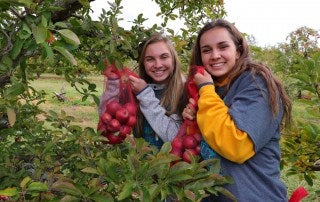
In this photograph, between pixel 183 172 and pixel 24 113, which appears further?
pixel 24 113

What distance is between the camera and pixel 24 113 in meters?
2.15

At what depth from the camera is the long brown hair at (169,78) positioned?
1909mm

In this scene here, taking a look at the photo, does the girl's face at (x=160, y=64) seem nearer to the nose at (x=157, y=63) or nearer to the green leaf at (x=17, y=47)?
the nose at (x=157, y=63)

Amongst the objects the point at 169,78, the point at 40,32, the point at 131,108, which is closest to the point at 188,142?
the point at 131,108

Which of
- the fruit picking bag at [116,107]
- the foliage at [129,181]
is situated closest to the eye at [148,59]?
the fruit picking bag at [116,107]

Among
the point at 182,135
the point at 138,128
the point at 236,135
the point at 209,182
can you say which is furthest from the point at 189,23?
the point at 209,182

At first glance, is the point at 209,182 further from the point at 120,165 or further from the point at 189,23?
the point at 189,23

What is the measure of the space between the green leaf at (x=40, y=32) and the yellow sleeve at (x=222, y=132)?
648 millimetres

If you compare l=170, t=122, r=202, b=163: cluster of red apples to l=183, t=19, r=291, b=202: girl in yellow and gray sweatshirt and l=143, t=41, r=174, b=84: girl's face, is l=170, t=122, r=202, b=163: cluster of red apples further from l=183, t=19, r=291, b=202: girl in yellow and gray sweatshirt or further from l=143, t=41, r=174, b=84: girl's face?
l=143, t=41, r=174, b=84: girl's face

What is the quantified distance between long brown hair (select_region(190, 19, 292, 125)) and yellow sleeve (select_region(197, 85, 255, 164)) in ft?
0.55

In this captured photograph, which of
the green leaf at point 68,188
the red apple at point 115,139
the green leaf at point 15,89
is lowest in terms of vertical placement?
the red apple at point 115,139

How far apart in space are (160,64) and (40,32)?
1.05 m

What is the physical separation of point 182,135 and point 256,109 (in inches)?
13.2

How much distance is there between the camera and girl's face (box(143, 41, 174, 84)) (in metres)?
1.99
